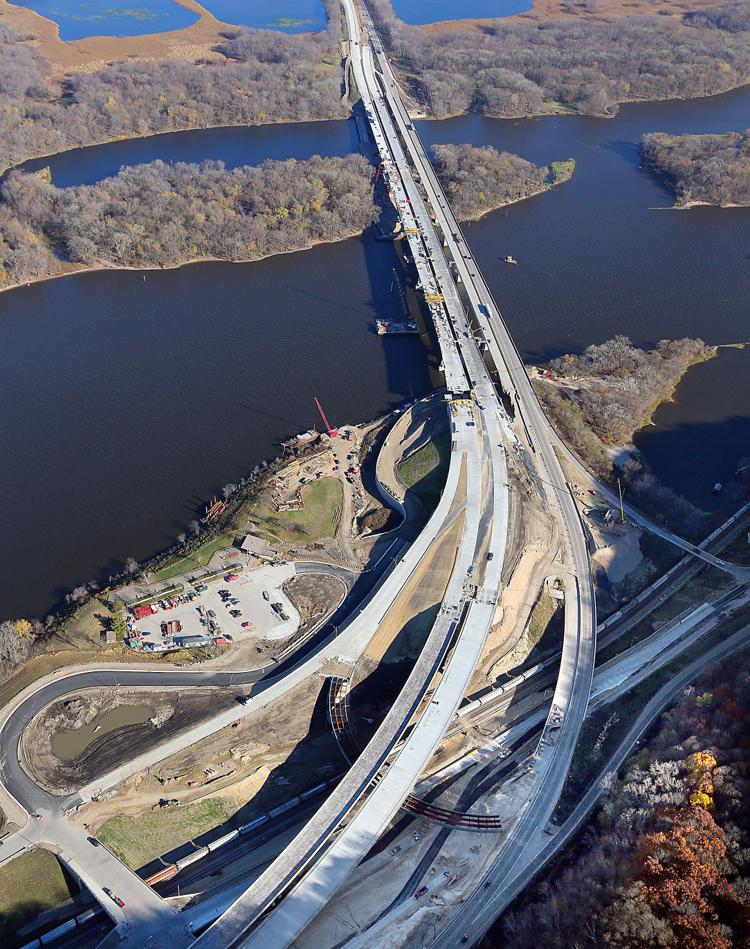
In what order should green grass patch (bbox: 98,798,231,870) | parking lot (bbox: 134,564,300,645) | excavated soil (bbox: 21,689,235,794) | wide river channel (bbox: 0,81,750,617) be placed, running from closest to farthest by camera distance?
green grass patch (bbox: 98,798,231,870), excavated soil (bbox: 21,689,235,794), parking lot (bbox: 134,564,300,645), wide river channel (bbox: 0,81,750,617)

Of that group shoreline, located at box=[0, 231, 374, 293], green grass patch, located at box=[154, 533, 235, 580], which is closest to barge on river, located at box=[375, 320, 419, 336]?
shoreline, located at box=[0, 231, 374, 293]

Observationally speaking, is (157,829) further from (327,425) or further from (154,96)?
(154,96)

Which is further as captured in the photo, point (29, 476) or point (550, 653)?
point (29, 476)

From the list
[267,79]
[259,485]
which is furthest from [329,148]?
[259,485]

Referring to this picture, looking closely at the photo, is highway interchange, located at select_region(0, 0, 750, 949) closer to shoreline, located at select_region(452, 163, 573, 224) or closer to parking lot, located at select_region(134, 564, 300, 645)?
parking lot, located at select_region(134, 564, 300, 645)

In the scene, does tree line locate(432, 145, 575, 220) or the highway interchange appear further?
tree line locate(432, 145, 575, 220)

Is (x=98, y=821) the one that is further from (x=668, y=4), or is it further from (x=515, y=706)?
(x=668, y=4)
